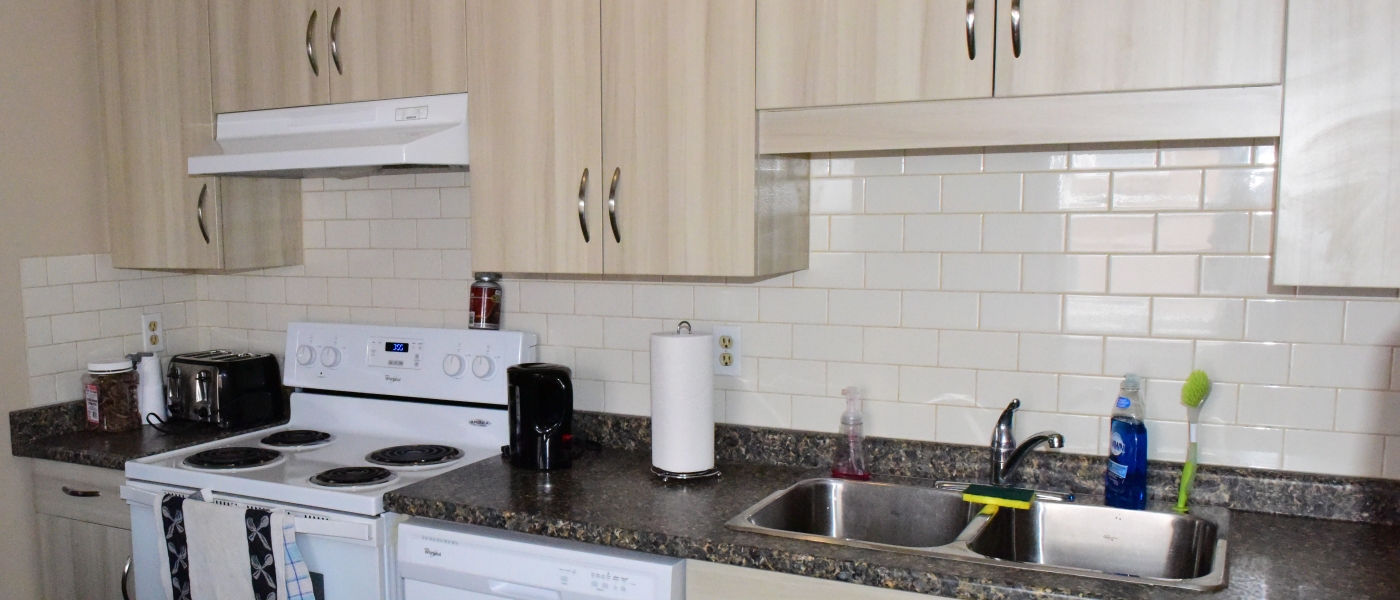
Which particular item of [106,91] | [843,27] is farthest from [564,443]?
[106,91]

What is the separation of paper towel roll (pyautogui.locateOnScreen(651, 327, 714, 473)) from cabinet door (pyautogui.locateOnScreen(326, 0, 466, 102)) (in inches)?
31.7

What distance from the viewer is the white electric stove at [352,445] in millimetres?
2139

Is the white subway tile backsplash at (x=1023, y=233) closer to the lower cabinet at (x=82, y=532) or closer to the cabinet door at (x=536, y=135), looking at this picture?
the cabinet door at (x=536, y=135)

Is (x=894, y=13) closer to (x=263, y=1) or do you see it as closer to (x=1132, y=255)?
(x=1132, y=255)

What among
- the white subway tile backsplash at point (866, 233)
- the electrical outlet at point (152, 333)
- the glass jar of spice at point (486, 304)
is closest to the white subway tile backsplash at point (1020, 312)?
the white subway tile backsplash at point (866, 233)

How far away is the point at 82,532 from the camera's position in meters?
2.65

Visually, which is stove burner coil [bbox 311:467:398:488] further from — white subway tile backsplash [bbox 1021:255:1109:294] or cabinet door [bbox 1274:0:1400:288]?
cabinet door [bbox 1274:0:1400:288]

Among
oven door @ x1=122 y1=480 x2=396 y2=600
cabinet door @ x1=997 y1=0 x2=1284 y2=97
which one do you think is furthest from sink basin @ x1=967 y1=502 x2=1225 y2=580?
oven door @ x1=122 y1=480 x2=396 y2=600

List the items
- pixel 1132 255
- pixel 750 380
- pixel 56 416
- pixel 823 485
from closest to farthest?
1. pixel 1132 255
2. pixel 823 485
3. pixel 750 380
4. pixel 56 416

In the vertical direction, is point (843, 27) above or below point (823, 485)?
above

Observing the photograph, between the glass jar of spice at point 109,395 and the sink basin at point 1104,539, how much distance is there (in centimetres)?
237

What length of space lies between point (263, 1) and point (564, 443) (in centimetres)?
139

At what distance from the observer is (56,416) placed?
2736mm

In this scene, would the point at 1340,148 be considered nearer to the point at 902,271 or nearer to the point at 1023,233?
the point at 1023,233
